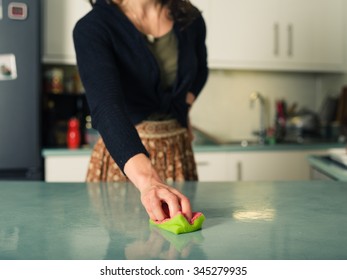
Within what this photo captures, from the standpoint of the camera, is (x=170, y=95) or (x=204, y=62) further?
(x=204, y=62)

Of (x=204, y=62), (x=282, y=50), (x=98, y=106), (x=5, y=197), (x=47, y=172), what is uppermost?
(x=282, y=50)

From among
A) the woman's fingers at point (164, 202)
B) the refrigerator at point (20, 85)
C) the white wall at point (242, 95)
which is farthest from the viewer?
the white wall at point (242, 95)

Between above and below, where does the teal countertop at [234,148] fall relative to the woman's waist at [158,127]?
below

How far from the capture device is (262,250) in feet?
2.36


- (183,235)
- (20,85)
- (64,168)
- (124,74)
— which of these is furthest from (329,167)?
(20,85)

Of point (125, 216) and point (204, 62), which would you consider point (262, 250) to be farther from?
point (204, 62)

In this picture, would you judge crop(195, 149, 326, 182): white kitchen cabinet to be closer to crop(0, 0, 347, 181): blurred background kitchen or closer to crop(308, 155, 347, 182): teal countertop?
crop(0, 0, 347, 181): blurred background kitchen

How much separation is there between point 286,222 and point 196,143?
210cm

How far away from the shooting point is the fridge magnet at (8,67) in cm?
259

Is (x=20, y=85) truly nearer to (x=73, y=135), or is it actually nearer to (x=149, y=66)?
(x=73, y=135)

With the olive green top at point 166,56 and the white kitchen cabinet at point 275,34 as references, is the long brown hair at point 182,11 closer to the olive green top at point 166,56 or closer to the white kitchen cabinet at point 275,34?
the olive green top at point 166,56

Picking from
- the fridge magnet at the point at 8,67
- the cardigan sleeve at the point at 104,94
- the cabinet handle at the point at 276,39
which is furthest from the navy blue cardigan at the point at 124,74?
the cabinet handle at the point at 276,39

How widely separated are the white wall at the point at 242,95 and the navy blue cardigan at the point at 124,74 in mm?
1578

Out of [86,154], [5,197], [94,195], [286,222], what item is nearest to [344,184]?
[286,222]
